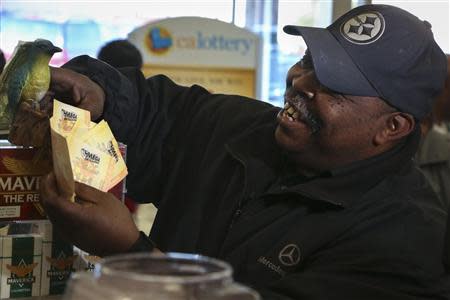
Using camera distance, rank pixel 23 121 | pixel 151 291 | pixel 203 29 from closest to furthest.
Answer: pixel 151 291 → pixel 23 121 → pixel 203 29

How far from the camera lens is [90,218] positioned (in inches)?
53.9

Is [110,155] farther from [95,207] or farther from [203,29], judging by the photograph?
[203,29]

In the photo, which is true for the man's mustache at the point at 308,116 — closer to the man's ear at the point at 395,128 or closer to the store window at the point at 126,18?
the man's ear at the point at 395,128

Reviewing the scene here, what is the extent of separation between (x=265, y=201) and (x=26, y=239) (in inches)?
20.9

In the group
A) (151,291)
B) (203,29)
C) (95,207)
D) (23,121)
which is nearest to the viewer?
(151,291)

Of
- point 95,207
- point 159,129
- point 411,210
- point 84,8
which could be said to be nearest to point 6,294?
point 95,207

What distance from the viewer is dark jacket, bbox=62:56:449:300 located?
1526 millimetres

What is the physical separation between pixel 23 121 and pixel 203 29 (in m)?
3.32

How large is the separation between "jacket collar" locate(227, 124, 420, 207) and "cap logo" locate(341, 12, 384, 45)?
0.26 metres

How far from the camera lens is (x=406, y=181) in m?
1.72

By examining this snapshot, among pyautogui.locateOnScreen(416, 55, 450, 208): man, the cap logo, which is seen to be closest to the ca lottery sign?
pyautogui.locateOnScreen(416, 55, 450, 208): man

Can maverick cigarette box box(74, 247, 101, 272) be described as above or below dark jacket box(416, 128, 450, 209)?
above

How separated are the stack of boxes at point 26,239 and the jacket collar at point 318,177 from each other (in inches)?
13.5

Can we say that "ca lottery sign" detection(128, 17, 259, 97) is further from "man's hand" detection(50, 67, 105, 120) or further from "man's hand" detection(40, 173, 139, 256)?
"man's hand" detection(40, 173, 139, 256)
